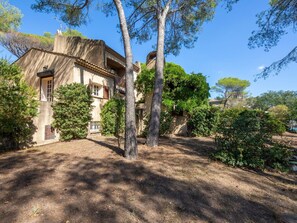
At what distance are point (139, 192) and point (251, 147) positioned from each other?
4.21 m

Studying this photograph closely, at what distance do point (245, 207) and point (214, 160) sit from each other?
300 centimetres

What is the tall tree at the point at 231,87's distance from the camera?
43281 millimetres

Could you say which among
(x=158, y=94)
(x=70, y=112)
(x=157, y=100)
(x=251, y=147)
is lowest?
(x=251, y=147)

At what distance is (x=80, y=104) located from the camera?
31.5 ft

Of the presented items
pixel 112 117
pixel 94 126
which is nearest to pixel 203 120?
pixel 112 117

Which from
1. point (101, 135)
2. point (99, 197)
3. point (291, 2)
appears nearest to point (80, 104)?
point (101, 135)

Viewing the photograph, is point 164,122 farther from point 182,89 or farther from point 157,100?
point 157,100

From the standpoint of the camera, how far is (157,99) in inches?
332

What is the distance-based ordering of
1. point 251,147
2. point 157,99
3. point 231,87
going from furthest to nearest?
point 231,87 → point 157,99 → point 251,147

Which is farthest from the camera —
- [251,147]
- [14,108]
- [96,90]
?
[96,90]

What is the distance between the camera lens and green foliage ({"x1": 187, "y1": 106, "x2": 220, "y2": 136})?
1287 cm

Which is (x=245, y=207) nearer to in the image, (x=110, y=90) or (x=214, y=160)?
(x=214, y=160)

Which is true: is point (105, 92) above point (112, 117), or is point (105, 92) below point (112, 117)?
above

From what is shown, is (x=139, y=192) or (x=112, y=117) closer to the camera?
(x=139, y=192)
